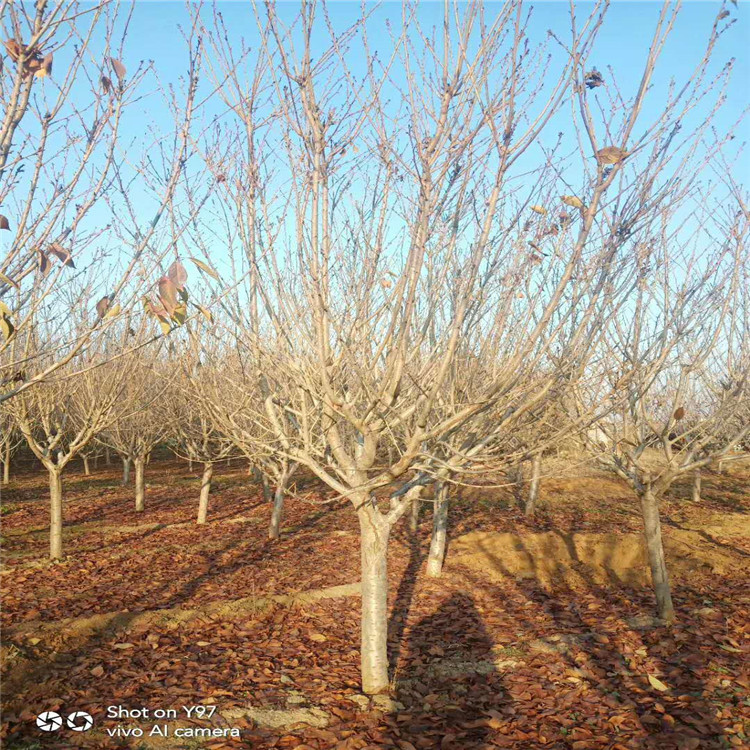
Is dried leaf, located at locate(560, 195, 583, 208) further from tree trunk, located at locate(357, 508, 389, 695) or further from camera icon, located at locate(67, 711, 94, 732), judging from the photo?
camera icon, located at locate(67, 711, 94, 732)

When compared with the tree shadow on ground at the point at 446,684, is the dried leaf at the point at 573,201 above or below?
above

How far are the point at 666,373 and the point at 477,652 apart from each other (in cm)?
415

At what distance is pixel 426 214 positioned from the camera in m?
3.44

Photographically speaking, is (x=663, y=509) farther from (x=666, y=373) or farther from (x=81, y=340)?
(x=81, y=340)

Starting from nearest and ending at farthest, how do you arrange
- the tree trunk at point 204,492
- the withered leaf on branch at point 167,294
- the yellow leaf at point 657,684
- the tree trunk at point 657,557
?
1. the withered leaf on branch at point 167,294
2. the yellow leaf at point 657,684
3. the tree trunk at point 657,557
4. the tree trunk at point 204,492

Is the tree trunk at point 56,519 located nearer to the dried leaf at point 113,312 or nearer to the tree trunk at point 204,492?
the tree trunk at point 204,492

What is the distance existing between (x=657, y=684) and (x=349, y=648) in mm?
2884

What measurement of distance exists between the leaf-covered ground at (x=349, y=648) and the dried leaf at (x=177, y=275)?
3422 mm

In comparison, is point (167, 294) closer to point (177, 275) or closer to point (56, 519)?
point (177, 275)

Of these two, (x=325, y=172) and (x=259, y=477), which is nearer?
(x=325, y=172)

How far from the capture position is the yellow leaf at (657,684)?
4.88 metres

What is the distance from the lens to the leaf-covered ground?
433 centimetres

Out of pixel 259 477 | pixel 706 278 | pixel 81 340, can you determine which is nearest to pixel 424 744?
pixel 81 340

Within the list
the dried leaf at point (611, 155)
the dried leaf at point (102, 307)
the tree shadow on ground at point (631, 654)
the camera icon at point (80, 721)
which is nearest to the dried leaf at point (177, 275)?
the dried leaf at point (102, 307)
